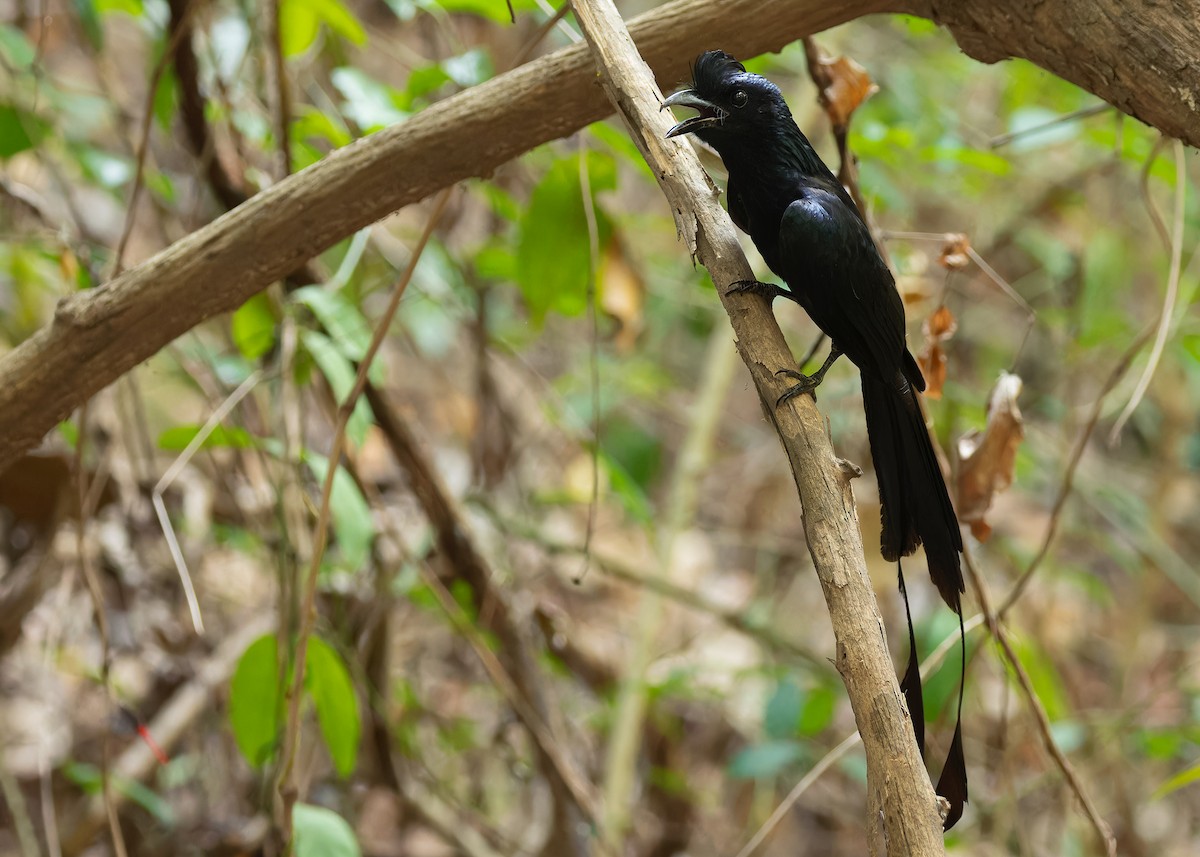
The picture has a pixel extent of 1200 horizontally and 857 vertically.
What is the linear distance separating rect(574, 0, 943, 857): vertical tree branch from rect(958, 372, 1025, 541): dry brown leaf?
1.65 feet

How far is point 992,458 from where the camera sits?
58.9 inches

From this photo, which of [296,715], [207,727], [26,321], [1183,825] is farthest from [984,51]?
[1183,825]

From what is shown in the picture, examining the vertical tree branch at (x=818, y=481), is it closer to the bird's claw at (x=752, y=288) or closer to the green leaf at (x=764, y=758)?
the bird's claw at (x=752, y=288)

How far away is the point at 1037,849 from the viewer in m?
3.50

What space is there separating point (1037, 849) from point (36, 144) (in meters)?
3.47

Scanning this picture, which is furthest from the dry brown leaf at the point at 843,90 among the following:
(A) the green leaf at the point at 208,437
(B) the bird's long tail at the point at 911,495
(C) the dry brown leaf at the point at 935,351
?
(A) the green leaf at the point at 208,437

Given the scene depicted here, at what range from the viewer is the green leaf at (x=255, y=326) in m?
2.06

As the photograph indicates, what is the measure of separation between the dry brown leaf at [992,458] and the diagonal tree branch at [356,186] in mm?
456

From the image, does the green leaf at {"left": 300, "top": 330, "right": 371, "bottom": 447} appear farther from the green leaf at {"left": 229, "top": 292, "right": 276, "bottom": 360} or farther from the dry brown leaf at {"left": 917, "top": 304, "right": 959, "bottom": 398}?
the dry brown leaf at {"left": 917, "top": 304, "right": 959, "bottom": 398}

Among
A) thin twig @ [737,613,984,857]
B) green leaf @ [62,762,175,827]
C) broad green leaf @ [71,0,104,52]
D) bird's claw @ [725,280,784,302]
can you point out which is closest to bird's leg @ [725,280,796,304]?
bird's claw @ [725,280,784,302]

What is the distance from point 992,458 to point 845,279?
37 centimetres

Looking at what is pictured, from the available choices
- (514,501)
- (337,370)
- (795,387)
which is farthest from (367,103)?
(514,501)

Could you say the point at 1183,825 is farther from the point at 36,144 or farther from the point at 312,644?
the point at 36,144

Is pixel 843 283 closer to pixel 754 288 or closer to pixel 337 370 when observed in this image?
pixel 754 288
